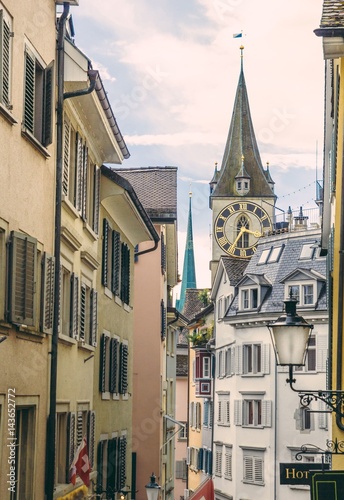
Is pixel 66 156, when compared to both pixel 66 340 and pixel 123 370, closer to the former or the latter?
pixel 66 340

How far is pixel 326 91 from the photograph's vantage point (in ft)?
59.6

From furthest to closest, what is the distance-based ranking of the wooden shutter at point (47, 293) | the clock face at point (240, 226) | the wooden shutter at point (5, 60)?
the clock face at point (240, 226)
the wooden shutter at point (47, 293)
the wooden shutter at point (5, 60)

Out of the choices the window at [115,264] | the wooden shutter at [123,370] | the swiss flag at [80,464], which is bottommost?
the swiss flag at [80,464]

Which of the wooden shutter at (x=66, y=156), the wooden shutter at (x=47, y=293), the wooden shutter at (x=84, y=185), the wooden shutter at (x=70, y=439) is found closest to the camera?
the wooden shutter at (x=47, y=293)

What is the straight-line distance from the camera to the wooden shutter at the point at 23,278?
450 inches

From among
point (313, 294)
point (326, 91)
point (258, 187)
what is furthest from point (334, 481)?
point (258, 187)

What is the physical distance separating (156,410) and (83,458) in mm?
18715

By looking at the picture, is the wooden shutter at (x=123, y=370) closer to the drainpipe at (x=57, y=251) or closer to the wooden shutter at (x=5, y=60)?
the drainpipe at (x=57, y=251)

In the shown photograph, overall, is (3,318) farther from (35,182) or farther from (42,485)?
(42,485)

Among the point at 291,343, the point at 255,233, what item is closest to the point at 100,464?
the point at 291,343

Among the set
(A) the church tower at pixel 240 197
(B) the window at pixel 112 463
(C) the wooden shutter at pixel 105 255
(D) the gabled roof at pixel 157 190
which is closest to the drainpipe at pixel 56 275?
(C) the wooden shutter at pixel 105 255

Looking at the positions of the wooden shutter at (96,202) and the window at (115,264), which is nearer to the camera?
the wooden shutter at (96,202)

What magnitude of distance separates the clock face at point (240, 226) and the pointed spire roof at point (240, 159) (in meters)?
1.54

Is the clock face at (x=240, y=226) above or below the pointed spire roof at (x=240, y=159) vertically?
below
